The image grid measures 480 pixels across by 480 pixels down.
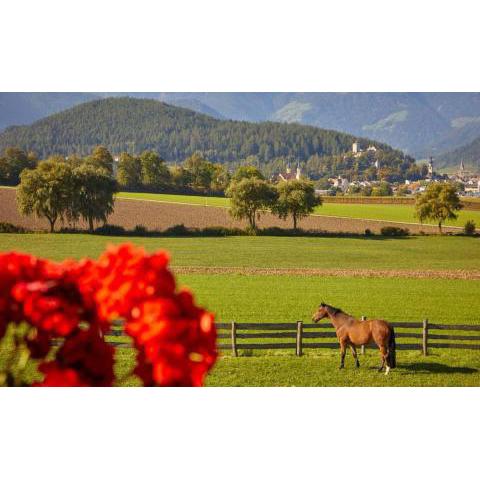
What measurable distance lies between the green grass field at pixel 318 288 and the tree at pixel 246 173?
0.70 m

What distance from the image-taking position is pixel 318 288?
20.3 feet

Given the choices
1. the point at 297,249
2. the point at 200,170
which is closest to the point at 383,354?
the point at 297,249

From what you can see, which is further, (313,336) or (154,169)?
(154,169)

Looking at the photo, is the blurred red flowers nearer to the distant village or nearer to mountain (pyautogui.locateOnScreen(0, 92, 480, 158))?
mountain (pyautogui.locateOnScreen(0, 92, 480, 158))

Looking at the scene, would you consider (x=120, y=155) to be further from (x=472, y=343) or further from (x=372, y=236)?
(x=472, y=343)

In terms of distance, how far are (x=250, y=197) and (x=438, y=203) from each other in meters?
2.13

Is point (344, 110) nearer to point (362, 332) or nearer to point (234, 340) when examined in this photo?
point (362, 332)

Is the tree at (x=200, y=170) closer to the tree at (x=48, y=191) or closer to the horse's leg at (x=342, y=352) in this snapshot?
the tree at (x=48, y=191)

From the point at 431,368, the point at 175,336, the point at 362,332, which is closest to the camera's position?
the point at 175,336

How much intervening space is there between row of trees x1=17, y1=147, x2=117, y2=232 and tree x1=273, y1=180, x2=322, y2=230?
186 cm

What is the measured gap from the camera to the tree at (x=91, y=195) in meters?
6.15

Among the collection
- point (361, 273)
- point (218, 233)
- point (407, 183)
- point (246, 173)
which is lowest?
point (361, 273)

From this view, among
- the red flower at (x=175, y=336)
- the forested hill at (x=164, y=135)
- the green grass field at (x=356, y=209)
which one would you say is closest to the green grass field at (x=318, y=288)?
the green grass field at (x=356, y=209)
